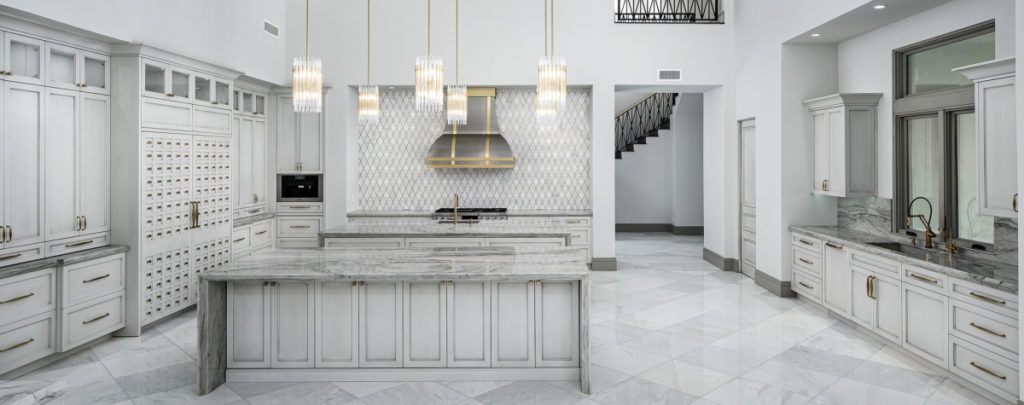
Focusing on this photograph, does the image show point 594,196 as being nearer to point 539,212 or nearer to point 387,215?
point 539,212

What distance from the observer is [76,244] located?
453 cm

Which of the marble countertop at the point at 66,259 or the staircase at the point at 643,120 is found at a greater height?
the staircase at the point at 643,120

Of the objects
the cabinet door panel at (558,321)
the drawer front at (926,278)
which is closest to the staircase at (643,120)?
the drawer front at (926,278)

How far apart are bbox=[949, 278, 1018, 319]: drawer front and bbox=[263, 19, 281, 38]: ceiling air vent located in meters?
7.48

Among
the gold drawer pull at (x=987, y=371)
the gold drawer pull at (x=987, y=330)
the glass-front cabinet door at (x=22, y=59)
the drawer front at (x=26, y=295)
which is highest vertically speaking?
the glass-front cabinet door at (x=22, y=59)

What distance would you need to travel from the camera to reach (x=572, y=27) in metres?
7.80

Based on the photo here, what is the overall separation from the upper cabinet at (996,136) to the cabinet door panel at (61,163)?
6.25 meters

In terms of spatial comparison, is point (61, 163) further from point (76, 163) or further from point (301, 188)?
point (301, 188)

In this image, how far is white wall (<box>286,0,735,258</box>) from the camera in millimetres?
7773

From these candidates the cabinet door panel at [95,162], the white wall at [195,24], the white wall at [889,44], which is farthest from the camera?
the cabinet door panel at [95,162]

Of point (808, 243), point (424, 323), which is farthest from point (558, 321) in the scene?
point (808, 243)

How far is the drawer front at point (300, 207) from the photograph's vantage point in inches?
305

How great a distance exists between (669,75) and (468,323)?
5327 millimetres

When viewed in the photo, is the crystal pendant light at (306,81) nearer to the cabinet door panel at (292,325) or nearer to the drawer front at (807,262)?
the cabinet door panel at (292,325)
